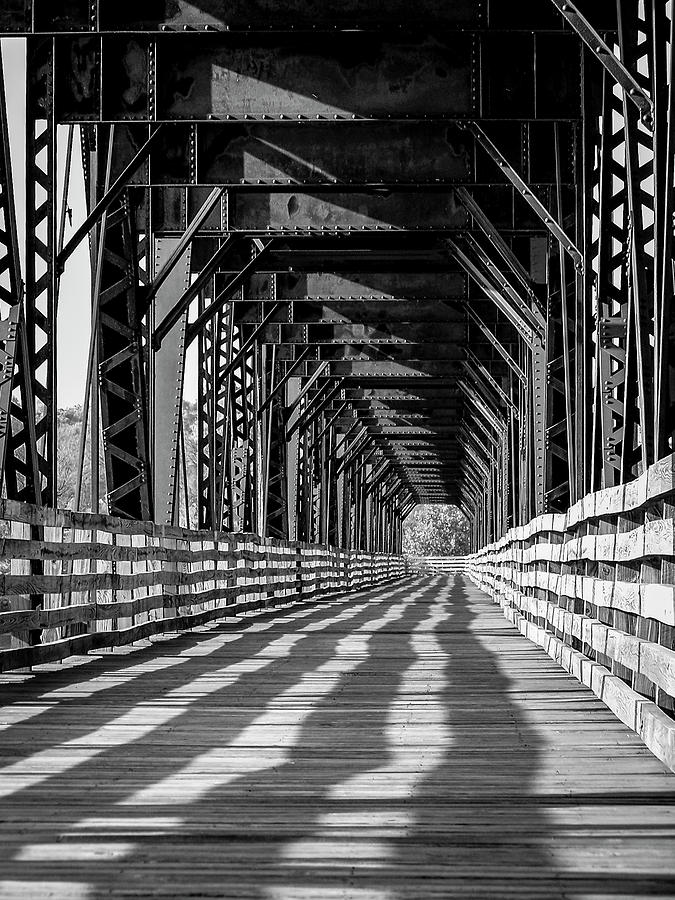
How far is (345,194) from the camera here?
14.9 m

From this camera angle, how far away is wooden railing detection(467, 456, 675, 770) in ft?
17.9

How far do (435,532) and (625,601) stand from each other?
134233 millimetres

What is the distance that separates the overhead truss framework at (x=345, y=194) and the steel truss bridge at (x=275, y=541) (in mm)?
33

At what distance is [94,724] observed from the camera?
21.6 feet

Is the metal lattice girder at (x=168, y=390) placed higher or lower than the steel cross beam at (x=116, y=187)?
lower

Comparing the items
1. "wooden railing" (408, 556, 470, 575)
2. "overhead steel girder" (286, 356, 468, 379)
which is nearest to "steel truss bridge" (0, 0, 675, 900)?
"overhead steel girder" (286, 356, 468, 379)

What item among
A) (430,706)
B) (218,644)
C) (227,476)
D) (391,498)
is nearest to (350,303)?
(227,476)

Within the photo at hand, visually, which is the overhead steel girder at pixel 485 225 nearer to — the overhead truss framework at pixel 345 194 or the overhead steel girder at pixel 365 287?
the overhead truss framework at pixel 345 194

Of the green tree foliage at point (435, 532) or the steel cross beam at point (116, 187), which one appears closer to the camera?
the steel cross beam at point (116, 187)

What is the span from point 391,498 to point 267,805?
72576mm

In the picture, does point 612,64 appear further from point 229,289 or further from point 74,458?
point 74,458

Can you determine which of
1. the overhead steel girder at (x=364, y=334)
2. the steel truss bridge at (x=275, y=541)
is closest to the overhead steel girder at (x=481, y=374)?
the overhead steel girder at (x=364, y=334)

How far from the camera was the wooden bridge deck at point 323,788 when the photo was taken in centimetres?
359

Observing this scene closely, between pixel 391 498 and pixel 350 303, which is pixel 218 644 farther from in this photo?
pixel 391 498
